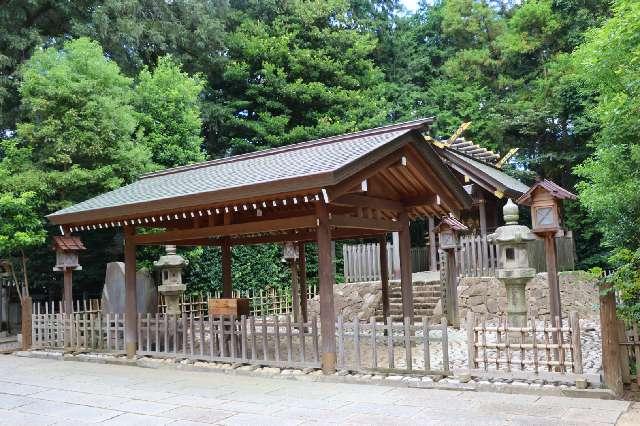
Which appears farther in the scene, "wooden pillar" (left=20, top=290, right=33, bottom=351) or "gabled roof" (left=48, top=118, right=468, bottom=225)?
"wooden pillar" (left=20, top=290, right=33, bottom=351)

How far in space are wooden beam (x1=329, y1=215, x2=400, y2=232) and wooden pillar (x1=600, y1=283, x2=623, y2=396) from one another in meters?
3.87

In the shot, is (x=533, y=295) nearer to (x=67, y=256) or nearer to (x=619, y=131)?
(x=619, y=131)

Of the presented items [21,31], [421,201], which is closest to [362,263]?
[421,201]

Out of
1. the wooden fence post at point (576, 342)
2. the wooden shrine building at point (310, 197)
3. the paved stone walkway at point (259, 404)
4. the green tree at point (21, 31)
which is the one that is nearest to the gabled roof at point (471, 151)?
the wooden shrine building at point (310, 197)

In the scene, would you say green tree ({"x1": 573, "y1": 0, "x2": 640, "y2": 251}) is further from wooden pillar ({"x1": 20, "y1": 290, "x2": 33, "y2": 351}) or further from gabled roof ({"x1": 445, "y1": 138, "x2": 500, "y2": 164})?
wooden pillar ({"x1": 20, "y1": 290, "x2": 33, "y2": 351})

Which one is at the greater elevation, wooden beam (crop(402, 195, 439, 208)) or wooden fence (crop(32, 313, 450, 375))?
wooden beam (crop(402, 195, 439, 208))

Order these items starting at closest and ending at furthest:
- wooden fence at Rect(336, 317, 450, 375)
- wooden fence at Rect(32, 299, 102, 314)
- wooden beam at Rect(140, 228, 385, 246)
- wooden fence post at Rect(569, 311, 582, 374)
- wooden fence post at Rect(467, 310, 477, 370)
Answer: wooden fence post at Rect(569, 311, 582, 374) → wooden fence post at Rect(467, 310, 477, 370) → wooden fence at Rect(336, 317, 450, 375) → wooden beam at Rect(140, 228, 385, 246) → wooden fence at Rect(32, 299, 102, 314)

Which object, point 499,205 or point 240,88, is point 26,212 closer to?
point 240,88

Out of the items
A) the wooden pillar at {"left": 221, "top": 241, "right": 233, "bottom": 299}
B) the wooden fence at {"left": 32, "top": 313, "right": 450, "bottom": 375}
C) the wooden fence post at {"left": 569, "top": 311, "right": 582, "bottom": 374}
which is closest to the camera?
the wooden fence post at {"left": 569, "top": 311, "right": 582, "bottom": 374}

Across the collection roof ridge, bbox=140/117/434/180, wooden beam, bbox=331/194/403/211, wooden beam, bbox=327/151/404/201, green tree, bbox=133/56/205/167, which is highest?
green tree, bbox=133/56/205/167

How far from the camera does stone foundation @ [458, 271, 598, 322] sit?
15.1 m

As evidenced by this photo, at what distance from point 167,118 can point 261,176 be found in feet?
31.6

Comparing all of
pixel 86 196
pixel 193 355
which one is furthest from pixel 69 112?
pixel 193 355

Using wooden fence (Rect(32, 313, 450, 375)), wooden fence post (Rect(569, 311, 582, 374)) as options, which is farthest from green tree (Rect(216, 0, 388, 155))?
wooden fence post (Rect(569, 311, 582, 374))
